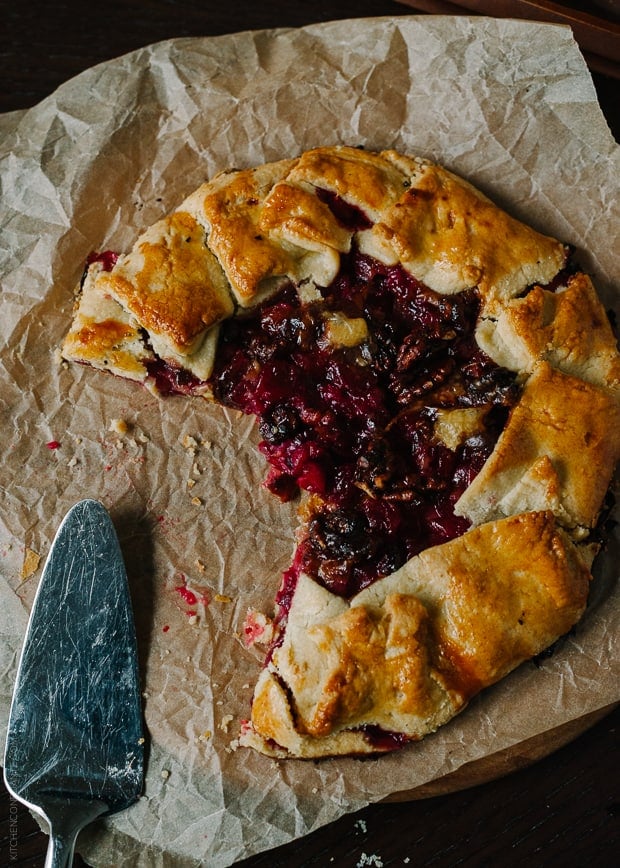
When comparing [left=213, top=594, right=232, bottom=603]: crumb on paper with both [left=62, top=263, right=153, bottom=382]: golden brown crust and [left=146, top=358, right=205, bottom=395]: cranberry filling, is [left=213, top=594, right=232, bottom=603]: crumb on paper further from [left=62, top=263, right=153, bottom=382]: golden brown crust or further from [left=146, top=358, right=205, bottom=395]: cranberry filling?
[left=62, top=263, right=153, bottom=382]: golden brown crust

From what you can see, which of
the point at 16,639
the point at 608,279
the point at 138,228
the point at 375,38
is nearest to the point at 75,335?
the point at 138,228

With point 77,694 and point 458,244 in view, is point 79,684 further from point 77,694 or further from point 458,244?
point 458,244

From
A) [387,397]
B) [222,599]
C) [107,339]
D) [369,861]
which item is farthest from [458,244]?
[369,861]

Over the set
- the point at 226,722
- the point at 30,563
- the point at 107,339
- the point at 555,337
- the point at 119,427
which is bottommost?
the point at 226,722

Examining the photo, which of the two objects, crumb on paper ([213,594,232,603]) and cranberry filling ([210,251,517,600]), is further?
crumb on paper ([213,594,232,603])

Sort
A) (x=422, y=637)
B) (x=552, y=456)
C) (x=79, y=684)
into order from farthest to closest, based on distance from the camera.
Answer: (x=79, y=684)
(x=552, y=456)
(x=422, y=637)

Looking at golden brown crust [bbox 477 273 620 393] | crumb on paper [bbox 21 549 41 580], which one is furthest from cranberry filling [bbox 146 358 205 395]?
golden brown crust [bbox 477 273 620 393]
